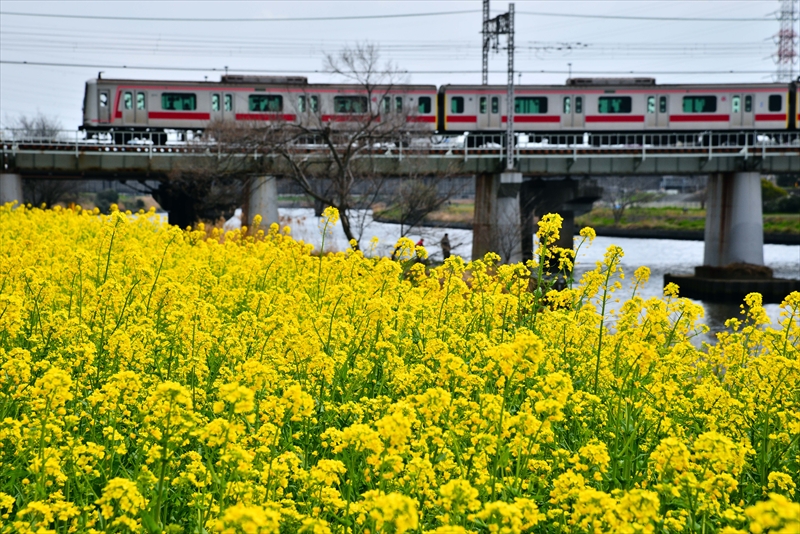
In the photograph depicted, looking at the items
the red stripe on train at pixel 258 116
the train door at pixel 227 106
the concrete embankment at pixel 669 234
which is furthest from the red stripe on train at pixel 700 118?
the concrete embankment at pixel 669 234

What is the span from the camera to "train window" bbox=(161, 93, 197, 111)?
31344mm

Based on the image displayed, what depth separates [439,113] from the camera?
107 ft

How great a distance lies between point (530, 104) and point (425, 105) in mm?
4109

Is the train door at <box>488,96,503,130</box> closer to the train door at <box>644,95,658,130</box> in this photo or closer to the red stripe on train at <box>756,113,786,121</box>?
the train door at <box>644,95,658,130</box>

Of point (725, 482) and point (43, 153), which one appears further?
point (43, 153)

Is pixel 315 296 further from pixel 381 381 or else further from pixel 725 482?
pixel 725 482

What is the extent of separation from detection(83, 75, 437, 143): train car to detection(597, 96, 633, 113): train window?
21.8 feet

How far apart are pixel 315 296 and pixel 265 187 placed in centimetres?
2467

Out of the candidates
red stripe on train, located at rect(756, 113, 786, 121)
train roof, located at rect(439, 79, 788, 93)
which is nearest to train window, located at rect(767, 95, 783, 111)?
red stripe on train, located at rect(756, 113, 786, 121)

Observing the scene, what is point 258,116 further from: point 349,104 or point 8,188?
point 8,188

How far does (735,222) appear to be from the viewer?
33469 millimetres

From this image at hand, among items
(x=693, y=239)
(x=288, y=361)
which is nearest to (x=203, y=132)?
(x=288, y=361)

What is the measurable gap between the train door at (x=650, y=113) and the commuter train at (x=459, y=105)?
0.04 m

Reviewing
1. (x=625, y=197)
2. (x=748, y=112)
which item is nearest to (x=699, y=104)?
(x=748, y=112)
